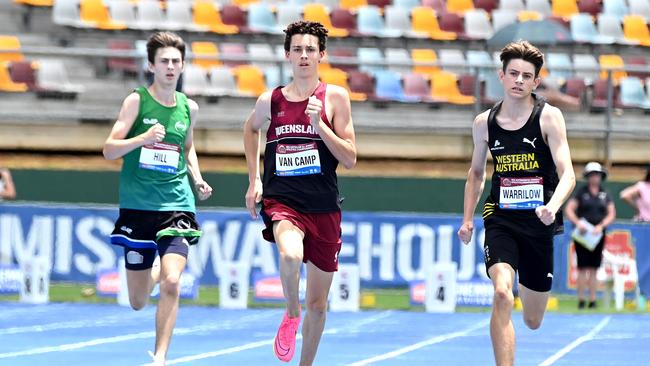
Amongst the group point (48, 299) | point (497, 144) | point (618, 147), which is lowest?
point (48, 299)

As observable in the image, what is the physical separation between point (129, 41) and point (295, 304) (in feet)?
45.4

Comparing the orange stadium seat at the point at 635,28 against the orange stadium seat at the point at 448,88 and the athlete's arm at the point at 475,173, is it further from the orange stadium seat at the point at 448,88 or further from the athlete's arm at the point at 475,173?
the athlete's arm at the point at 475,173

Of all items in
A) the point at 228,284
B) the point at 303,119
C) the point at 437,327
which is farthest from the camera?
the point at 228,284

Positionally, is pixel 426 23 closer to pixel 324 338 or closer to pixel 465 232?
pixel 324 338

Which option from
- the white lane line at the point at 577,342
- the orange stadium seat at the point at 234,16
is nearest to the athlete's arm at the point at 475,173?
the white lane line at the point at 577,342

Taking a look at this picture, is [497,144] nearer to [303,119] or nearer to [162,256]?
[303,119]

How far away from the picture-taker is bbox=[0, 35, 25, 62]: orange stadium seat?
19.7m

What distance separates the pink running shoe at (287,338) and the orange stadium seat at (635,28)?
1555cm

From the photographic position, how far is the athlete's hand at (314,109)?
832 centimetres

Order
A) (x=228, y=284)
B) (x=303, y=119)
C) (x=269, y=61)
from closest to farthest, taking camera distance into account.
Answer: (x=303, y=119) < (x=228, y=284) < (x=269, y=61)

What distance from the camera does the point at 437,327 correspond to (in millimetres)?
15070

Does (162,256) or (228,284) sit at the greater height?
(162,256)

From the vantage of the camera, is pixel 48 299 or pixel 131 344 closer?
pixel 131 344

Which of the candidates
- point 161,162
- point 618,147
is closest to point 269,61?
point 618,147
